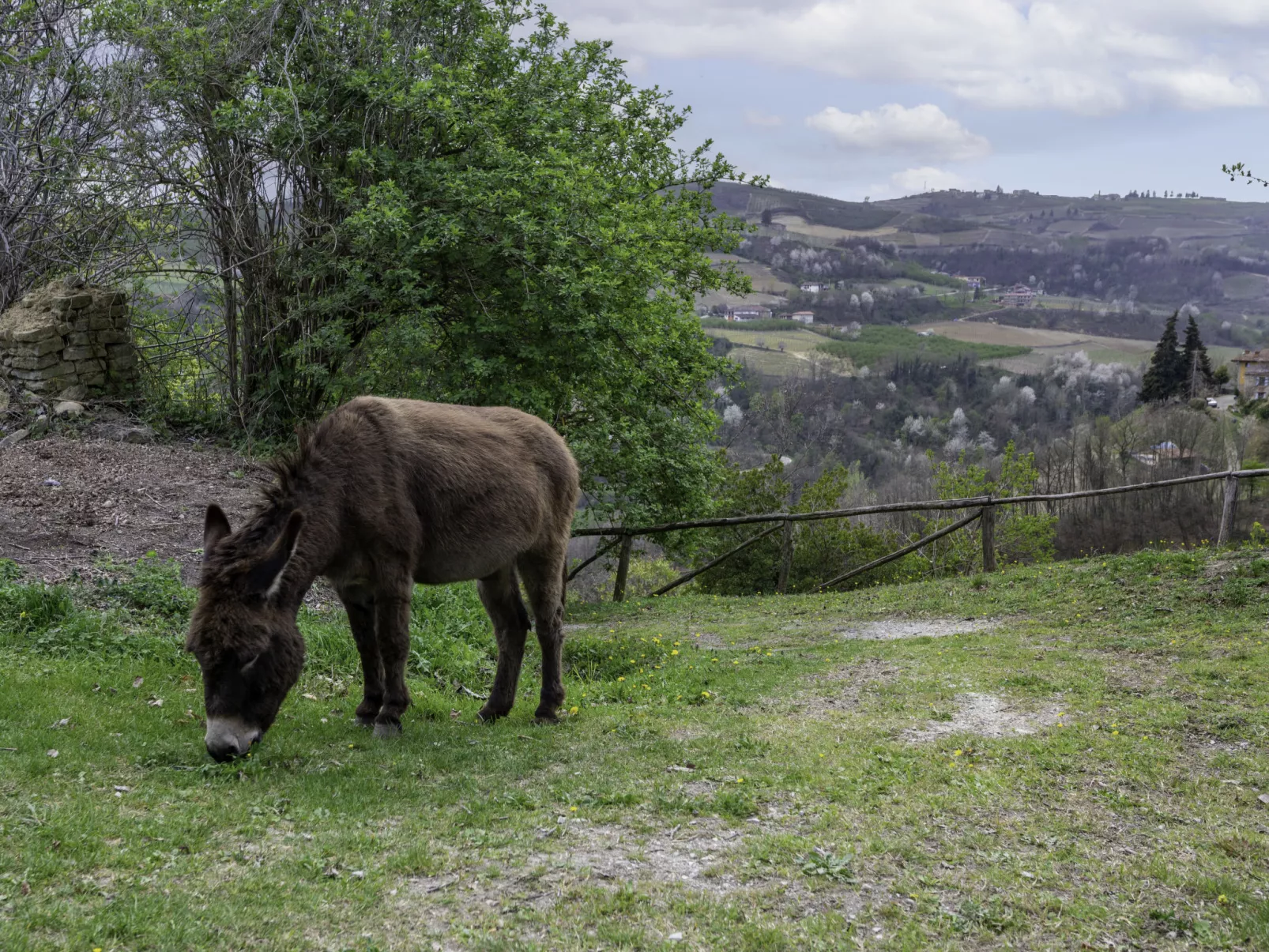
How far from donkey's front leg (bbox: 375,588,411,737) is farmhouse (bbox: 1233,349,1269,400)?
5849cm

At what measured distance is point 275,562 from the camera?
518cm

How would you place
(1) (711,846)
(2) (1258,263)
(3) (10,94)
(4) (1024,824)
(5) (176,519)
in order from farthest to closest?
(2) (1258,263), (3) (10,94), (5) (176,519), (4) (1024,824), (1) (711,846)

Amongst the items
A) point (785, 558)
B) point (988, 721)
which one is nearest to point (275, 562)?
point (988, 721)

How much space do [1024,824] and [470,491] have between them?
12.9ft

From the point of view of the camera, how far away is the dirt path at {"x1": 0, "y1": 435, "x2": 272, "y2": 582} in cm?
920

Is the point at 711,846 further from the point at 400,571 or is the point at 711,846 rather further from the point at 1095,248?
the point at 1095,248

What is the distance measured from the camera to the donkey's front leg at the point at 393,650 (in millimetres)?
6145

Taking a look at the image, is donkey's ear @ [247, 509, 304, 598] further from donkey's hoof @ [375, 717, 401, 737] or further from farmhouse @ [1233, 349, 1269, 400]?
farmhouse @ [1233, 349, 1269, 400]

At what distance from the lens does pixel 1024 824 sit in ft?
16.4

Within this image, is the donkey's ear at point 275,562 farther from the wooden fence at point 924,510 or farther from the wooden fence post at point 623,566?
the wooden fence post at point 623,566

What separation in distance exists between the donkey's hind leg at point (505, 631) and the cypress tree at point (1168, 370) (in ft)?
176

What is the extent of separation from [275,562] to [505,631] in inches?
96.7

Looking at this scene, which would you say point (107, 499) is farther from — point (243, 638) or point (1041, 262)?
point (1041, 262)

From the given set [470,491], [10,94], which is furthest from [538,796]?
[10,94]
